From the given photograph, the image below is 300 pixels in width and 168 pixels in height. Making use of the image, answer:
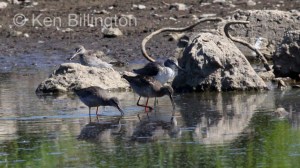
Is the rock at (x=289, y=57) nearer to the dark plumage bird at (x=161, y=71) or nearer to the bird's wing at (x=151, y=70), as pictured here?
the dark plumage bird at (x=161, y=71)

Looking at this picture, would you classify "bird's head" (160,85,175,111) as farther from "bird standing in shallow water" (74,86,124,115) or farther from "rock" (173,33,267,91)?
"rock" (173,33,267,91)

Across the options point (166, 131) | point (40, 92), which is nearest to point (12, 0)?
point (40, 92)

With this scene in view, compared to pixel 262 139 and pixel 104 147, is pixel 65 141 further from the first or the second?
pixel 262 139

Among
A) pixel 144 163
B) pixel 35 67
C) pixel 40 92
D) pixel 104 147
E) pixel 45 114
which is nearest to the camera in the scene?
pixel 144 163

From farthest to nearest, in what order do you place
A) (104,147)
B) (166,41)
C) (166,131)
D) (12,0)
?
(12,0) < (166,41) < (166,131) < (104,147)

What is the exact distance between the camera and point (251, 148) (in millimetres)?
9711

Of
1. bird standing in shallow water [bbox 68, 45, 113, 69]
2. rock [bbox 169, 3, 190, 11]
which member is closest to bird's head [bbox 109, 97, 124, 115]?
bird standing in shallow water [bbox 68, 45, 113, 69]

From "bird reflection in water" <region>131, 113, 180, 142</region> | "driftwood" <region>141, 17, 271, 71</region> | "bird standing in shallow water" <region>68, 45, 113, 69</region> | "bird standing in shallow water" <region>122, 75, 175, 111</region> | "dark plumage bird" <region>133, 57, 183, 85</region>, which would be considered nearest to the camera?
"bird reflection in water" <region>131, 113, 180, 142</region>

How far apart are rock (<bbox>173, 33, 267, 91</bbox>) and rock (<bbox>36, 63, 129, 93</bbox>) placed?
1.11 meters

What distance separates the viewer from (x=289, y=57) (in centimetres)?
1541

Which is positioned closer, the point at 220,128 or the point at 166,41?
the point at 220,128

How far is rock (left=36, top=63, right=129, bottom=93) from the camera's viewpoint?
1477 cm

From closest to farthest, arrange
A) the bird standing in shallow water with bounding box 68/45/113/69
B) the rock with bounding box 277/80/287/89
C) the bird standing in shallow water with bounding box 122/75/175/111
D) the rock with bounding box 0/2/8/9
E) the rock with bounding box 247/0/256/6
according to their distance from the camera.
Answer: the bird standing in shallow water with bounding box 122/75/175/111, the rock with bounding box 277/80/287/89, the bird standing in shallow water with bounding box 68/45/113/69, the rock with bounding box 247/0/256/6, the rock with bounding box 0/2/8/9

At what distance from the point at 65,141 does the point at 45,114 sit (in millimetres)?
2154
